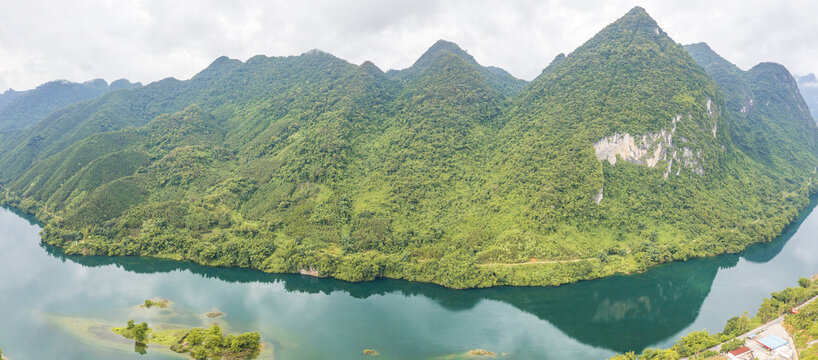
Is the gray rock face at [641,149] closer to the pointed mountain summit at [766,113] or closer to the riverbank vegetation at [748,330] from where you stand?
the pointed mountain summit at [766,113]

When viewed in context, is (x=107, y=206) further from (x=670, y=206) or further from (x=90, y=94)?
(x=90, y=94)

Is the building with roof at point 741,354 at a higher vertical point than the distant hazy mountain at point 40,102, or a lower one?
lower

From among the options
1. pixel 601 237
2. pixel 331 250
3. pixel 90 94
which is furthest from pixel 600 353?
pixel 90 94

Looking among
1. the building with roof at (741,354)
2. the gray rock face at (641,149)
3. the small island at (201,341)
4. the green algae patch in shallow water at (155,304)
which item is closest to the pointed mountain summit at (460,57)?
the gray rock face at (641,149)

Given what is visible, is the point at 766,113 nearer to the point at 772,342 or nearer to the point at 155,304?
the point at 772,342

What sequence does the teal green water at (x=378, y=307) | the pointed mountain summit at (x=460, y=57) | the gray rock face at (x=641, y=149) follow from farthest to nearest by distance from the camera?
the pointed mountain summit at (x=460, y=57) < the gray rock face at (x=641, y=149) < the teal green water at (x=378, y=307)

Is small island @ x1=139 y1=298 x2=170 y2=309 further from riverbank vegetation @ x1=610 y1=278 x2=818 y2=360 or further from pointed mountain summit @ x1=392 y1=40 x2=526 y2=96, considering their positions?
pointed mountain summit @ x1=392 y1=40 x2=526 y2=96

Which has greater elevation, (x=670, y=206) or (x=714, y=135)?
(x=714, y=135)
